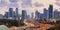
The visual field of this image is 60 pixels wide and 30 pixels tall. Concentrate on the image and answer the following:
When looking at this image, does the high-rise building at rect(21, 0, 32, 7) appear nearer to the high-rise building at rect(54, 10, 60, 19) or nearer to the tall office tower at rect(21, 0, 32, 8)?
the tall office tower at rect(21, 0, 32, 8)

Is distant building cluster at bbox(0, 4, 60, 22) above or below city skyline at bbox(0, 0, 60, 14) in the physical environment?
below

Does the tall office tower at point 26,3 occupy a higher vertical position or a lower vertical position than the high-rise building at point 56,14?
higher

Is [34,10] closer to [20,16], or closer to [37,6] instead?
[37,6]

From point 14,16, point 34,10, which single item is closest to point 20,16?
point 14,16

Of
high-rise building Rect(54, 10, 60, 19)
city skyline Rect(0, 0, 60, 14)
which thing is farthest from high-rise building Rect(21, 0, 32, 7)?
high-rise building Rect(54, 10, 60, 19)

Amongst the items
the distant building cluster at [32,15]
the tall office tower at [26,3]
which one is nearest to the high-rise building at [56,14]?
the distant building cluster at [32,15]

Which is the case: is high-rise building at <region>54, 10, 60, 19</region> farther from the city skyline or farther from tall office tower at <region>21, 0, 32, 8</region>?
tall office tower at <region>21, 0, 32, 8</region>

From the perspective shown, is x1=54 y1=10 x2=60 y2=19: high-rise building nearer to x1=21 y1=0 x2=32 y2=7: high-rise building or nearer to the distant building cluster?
the distant building cluster

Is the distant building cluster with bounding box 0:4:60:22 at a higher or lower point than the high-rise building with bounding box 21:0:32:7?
lower

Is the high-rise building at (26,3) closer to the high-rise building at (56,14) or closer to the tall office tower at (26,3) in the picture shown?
the tall office tower at (26,3)

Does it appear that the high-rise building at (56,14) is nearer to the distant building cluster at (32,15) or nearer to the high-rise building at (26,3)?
the distant building cluster at (32,15)

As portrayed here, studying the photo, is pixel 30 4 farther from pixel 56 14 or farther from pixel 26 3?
pixel 56 14
